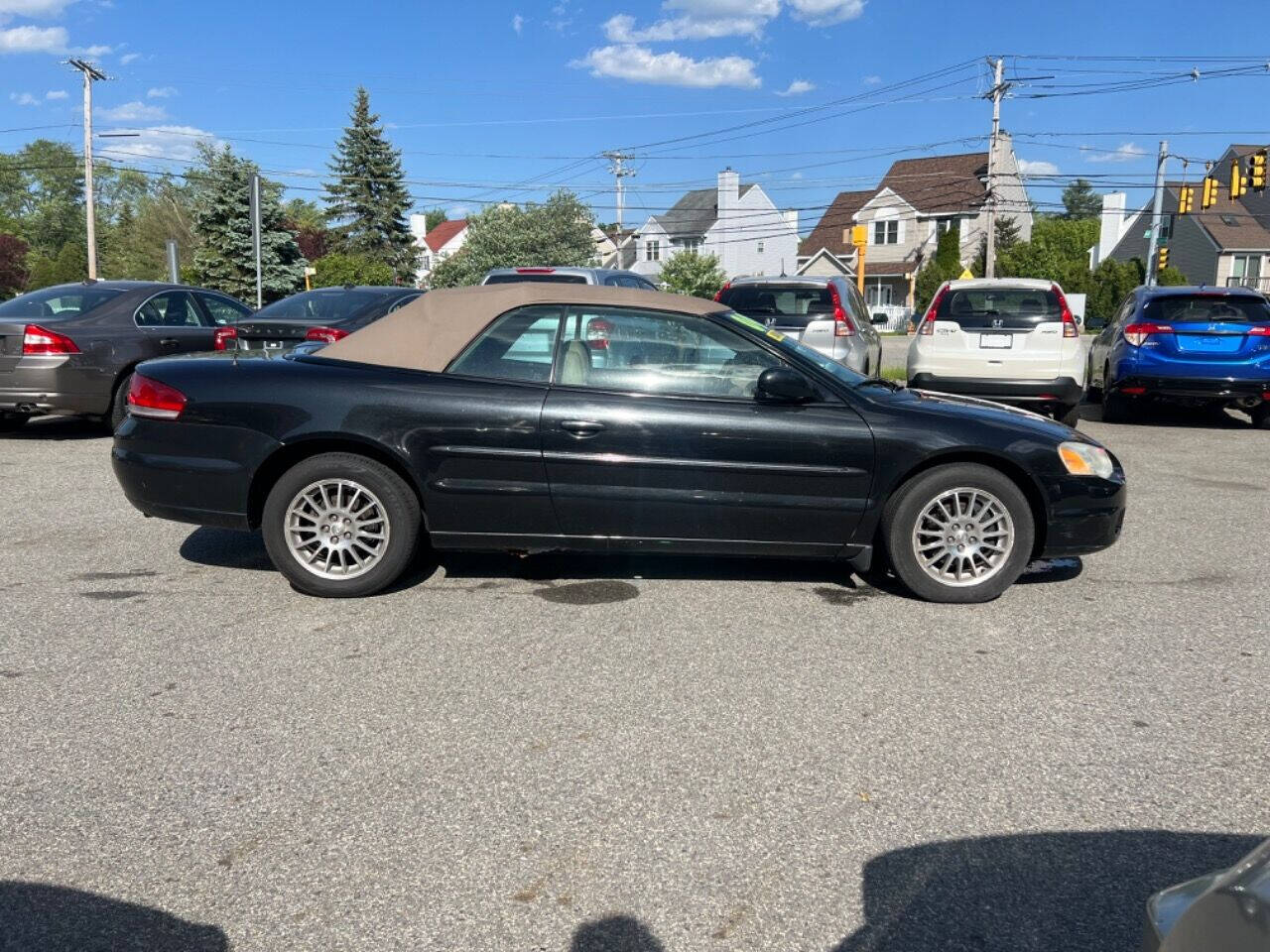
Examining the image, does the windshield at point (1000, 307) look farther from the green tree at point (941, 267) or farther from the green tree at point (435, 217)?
the green tree at point (435, 217)

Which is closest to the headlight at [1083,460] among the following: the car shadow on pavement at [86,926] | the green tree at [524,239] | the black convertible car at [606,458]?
the black convertible car at [606,458]

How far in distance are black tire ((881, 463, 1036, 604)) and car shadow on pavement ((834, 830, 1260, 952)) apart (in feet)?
7.23

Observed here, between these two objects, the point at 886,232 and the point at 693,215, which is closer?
the point at 886,232

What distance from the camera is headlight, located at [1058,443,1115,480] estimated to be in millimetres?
5086

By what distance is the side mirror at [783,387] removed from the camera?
4965 mm

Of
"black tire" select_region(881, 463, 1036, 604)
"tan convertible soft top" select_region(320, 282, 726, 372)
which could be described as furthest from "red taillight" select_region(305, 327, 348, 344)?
"black tire" select_region(881, 463, 1036, 604)

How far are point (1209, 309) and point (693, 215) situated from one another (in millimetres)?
60756

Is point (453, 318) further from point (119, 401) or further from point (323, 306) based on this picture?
point (323, 306)

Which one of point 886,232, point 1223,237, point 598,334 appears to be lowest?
point 598,334

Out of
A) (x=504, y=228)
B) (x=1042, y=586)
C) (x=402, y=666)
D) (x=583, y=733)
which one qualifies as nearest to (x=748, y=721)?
(x=583, y=733)

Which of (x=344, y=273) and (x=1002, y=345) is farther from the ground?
(x=344, y=273)

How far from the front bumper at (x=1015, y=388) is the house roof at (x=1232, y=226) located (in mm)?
48033

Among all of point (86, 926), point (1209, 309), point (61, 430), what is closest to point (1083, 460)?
point (86, 926)

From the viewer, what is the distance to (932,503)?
5062mm
